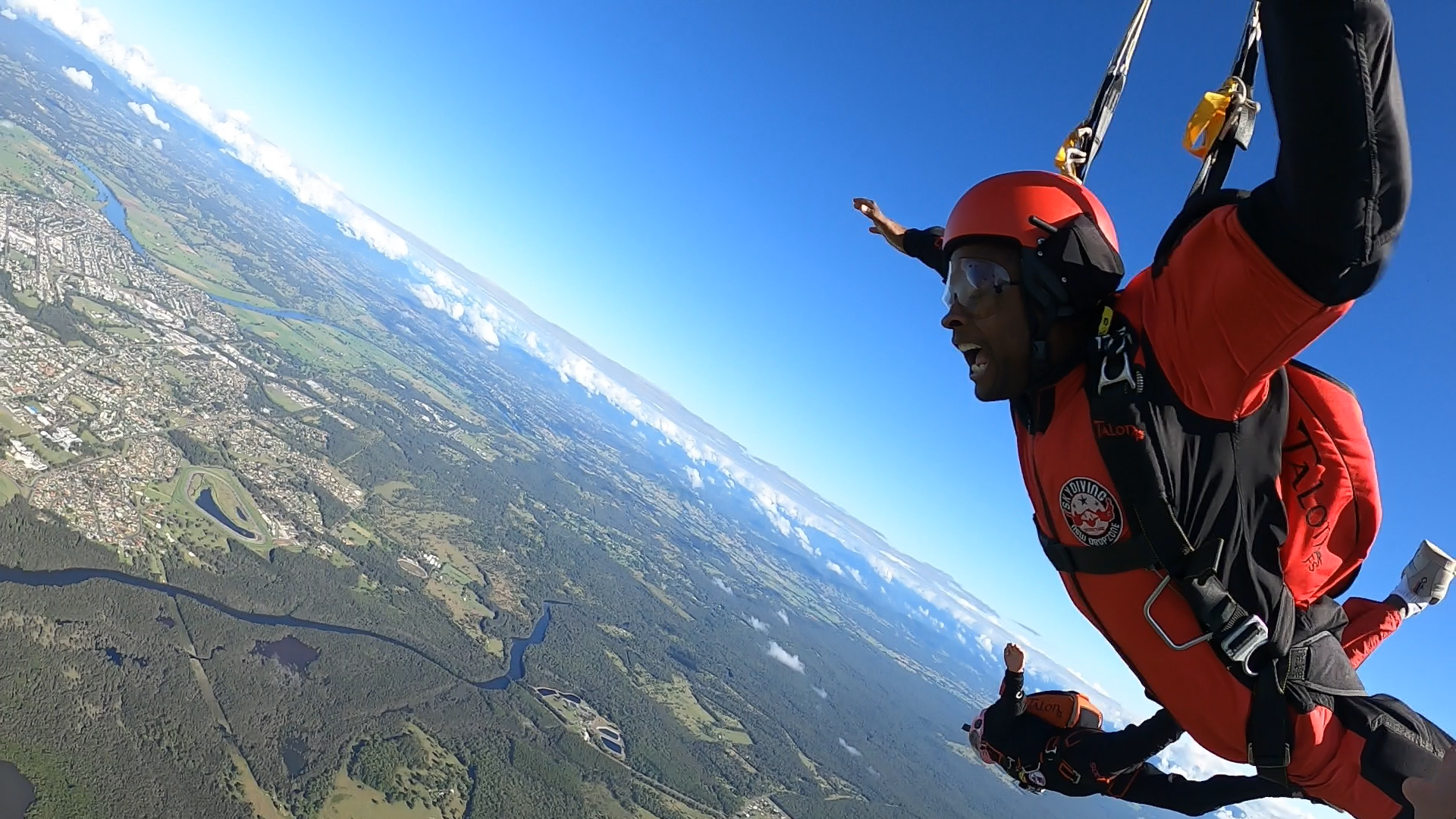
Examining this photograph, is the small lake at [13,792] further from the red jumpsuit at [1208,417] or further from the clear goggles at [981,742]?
the red jumpsuit at [1208,417]

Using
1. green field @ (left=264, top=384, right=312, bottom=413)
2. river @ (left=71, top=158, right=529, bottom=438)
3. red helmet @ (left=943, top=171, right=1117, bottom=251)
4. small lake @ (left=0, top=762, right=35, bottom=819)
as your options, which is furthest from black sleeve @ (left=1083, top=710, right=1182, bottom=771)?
river @ (left=71, top=158, right=529, bottom=438)

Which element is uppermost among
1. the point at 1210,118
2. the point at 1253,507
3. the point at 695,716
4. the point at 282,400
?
the point at 1210,118

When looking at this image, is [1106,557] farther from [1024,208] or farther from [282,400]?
[282,400]

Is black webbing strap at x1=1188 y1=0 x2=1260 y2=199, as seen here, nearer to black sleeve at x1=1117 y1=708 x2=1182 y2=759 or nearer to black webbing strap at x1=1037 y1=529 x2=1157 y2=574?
black webbing strap at x1=1037 y1=529 x2=1157 y2=574

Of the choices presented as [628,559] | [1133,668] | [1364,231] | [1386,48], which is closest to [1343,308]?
[1364,231]

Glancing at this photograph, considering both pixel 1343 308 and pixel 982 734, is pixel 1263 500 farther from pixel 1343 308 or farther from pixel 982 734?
pixel 982 734

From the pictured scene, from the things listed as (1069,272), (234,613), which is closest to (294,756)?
(234,613)
